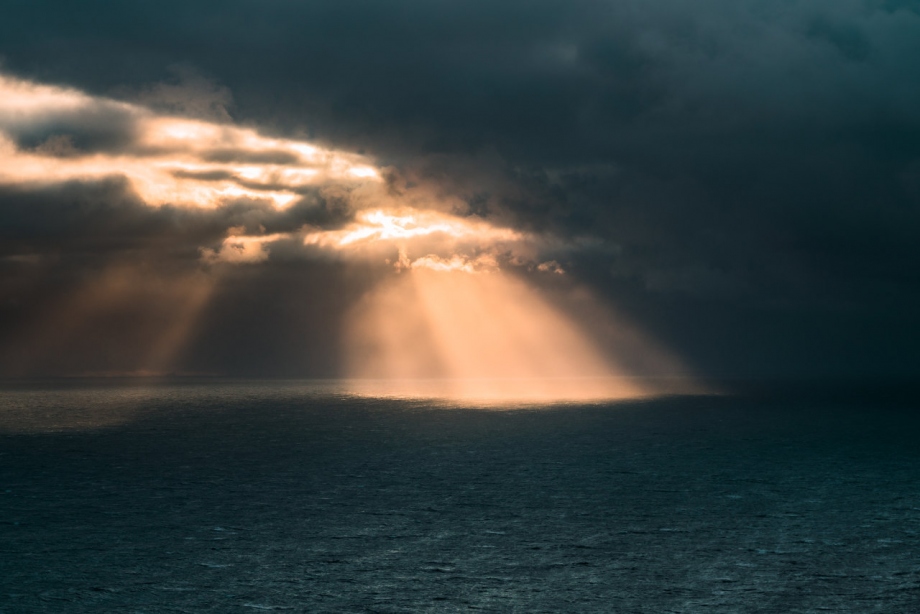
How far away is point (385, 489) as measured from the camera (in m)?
56.9

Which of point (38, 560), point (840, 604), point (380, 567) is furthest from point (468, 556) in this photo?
point (38, 560)

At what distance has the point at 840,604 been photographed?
90.9ft

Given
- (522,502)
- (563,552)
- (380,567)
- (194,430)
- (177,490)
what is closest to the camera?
(380,567)

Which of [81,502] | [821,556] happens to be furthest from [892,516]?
[81,502]

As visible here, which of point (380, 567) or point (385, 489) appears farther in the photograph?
point (385, 489)

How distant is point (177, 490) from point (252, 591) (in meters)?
29.9

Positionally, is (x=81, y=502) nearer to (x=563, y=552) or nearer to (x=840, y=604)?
(x=563, y=552)

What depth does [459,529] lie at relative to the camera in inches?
1624

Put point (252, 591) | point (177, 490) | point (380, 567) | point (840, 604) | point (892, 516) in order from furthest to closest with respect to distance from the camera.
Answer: point (177, 490), point (892, 516), point (380, 567), point (252, 591), point (840, 604)

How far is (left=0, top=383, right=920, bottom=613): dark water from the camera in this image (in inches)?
1147

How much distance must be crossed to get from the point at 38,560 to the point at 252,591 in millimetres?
11885

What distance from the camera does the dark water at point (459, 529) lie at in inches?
1147

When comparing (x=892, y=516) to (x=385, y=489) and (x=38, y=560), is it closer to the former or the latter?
(x=385, y=489)

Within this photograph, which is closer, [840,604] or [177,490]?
[840,604]
